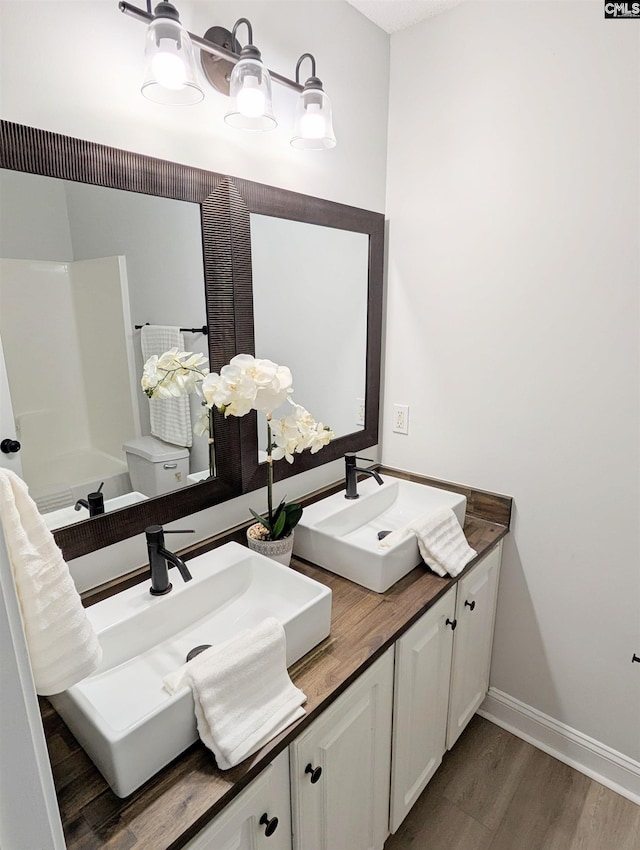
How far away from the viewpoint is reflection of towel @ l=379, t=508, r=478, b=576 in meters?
1.34

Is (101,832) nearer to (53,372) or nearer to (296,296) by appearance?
(53,372)

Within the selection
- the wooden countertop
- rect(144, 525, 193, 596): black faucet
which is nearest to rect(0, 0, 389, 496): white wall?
rect(144, 525, 193, 596): black faucet

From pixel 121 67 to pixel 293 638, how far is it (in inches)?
50.2

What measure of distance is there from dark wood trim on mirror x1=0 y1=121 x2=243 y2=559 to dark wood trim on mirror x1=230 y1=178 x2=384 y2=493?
0.03m

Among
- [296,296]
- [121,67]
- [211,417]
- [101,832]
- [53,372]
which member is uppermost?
[121,67]

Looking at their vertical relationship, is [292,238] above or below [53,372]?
above

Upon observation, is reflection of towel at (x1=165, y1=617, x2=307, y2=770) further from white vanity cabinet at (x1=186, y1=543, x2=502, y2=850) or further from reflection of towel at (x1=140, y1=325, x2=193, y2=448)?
reflection of towel at (x1=140, y1=325, x2=193, y2=448)

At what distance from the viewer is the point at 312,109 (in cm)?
128

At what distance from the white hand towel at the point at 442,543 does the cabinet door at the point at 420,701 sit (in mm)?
90

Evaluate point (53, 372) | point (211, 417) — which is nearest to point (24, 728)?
point (53, 372)

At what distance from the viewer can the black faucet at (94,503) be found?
1078 mm

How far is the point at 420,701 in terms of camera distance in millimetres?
1330

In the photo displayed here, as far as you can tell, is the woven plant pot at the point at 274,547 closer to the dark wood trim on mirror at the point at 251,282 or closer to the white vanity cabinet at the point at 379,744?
the dark wood trim on mirror at the point at 251,282

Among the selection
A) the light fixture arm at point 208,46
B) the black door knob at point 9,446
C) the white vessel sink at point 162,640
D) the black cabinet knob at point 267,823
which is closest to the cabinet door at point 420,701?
the white vessel sink at point 162,640
